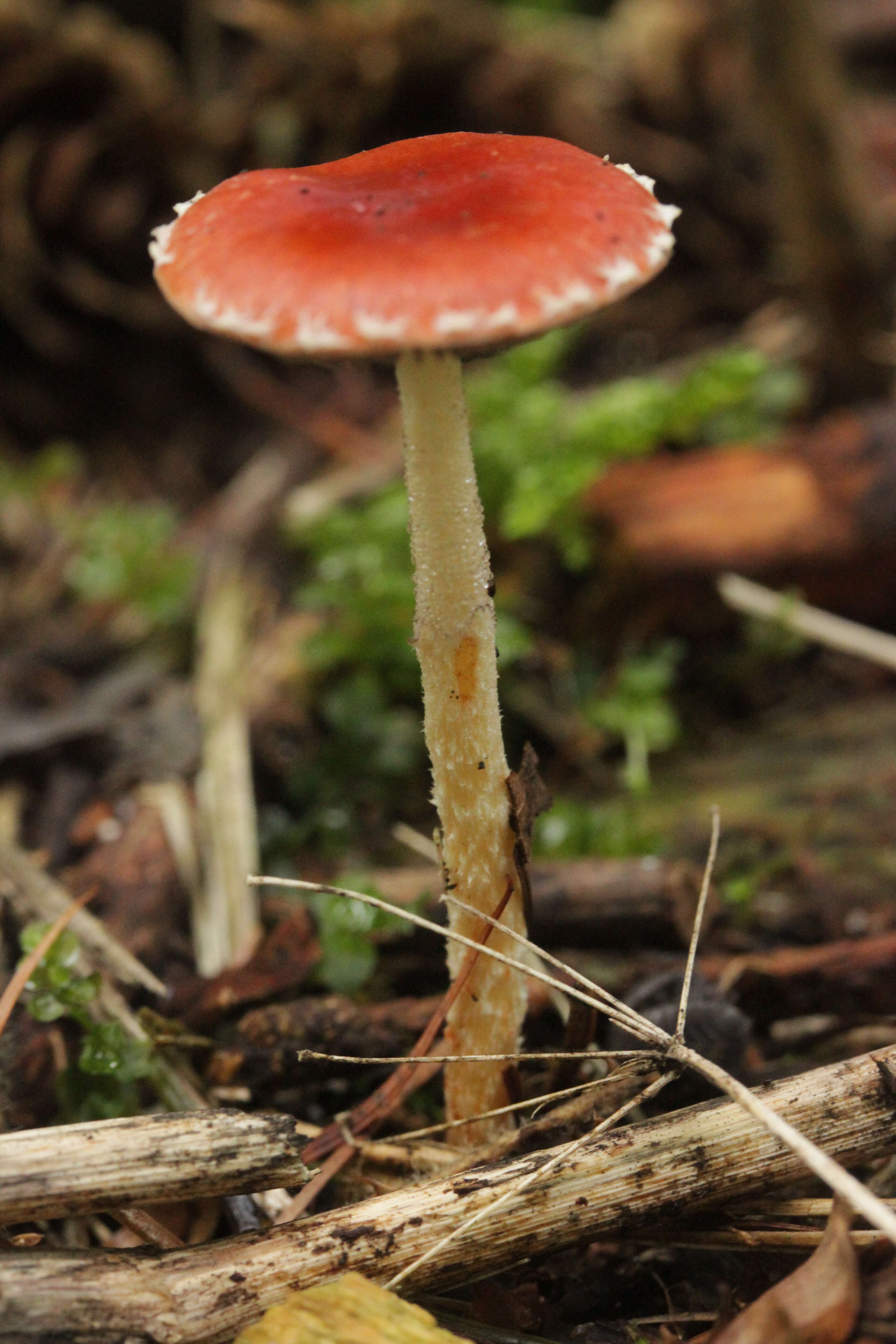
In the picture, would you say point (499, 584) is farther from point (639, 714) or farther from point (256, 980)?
point (256, 980)

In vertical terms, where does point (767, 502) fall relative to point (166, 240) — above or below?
below

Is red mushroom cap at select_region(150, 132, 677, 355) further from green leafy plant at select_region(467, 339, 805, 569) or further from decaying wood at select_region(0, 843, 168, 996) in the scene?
green leafy plant at select_region(467, 339, 805, 569)

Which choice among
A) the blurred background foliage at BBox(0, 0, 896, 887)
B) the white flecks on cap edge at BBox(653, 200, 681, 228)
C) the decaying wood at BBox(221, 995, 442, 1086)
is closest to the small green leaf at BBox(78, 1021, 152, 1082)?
the decaying wood at BBox(221, 995, 442, 1086)

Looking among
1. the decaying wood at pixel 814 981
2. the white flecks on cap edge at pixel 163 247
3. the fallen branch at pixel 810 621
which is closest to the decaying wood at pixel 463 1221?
the decaying wood at pixel 814 981

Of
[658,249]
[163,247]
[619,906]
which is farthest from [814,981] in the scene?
[163,247]

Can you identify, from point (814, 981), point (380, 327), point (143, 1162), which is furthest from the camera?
point (814, 981)

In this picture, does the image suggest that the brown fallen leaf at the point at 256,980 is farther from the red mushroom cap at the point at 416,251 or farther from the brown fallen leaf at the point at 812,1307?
the red mushroom cap at the point at 416,251
